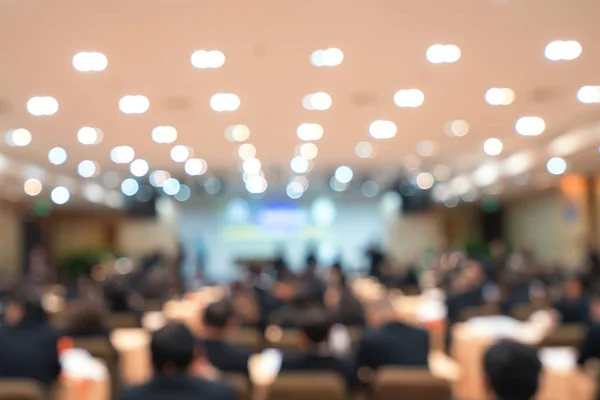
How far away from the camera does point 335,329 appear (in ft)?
26.4

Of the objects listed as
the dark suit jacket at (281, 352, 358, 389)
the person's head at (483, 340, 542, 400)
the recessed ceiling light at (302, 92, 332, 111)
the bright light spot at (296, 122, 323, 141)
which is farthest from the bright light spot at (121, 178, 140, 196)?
the person's head at (483, 340, 542, 400)

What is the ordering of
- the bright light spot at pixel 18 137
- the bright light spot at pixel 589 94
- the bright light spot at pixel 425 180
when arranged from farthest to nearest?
the bright light spot at pixel 425 180
the bright light spot at pixel 18 137
the bright light spot at pixel 589 94

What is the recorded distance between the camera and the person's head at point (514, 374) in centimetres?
364

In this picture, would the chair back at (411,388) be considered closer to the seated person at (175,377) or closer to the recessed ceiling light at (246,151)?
the seated person at (175,377)

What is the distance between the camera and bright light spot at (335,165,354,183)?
70.7 feet

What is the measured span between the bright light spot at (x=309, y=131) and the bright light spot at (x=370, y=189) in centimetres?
1092

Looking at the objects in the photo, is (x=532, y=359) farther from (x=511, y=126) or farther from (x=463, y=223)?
(x=463, y=223)

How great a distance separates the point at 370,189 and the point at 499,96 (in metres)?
18.8

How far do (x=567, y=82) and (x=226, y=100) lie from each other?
4576 mm

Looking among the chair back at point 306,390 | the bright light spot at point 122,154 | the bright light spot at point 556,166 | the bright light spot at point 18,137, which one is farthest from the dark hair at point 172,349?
the bright light spot at point 556,166

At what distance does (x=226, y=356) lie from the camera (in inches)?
255

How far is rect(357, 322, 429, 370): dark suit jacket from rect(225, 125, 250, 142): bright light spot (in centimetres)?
760

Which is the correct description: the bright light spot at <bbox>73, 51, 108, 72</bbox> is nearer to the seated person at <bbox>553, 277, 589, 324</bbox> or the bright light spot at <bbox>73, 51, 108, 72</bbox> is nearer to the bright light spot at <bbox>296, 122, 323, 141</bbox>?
the bright light spot at <bbox>296, 122, 323, 141</bbox>

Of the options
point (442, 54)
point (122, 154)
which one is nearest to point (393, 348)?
point (442, 54)
